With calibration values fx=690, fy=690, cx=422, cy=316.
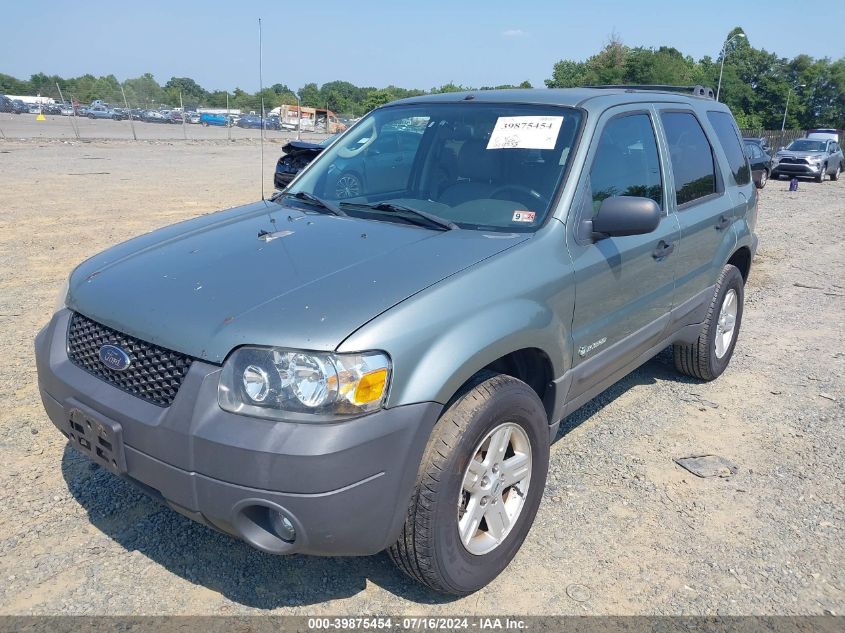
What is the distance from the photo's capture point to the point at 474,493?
262cm

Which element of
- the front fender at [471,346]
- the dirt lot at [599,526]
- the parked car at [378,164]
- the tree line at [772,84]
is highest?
the tree line at [772,84]

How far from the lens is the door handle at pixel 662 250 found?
143 inches

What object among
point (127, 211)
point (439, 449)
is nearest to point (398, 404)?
point (439, 449)

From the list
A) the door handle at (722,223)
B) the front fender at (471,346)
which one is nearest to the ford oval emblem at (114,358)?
the front fender at (471,346)

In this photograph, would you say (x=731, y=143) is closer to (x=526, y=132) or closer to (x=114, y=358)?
(x=526, y=132)

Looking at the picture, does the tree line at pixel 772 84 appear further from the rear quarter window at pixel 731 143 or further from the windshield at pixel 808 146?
the rear quarter window at pixel 731 143

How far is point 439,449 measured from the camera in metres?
2.37

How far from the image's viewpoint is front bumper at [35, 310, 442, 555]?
210cm

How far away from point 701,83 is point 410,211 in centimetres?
5576

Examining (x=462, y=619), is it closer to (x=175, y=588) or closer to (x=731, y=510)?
(x=175, y=588)

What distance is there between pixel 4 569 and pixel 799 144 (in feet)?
94.6

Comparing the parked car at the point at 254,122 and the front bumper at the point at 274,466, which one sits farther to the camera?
the parked car at the point at 254,122

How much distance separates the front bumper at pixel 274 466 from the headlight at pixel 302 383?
0.04 m

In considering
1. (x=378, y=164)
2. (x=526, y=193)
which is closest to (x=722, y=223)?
(x=526, y=193)
